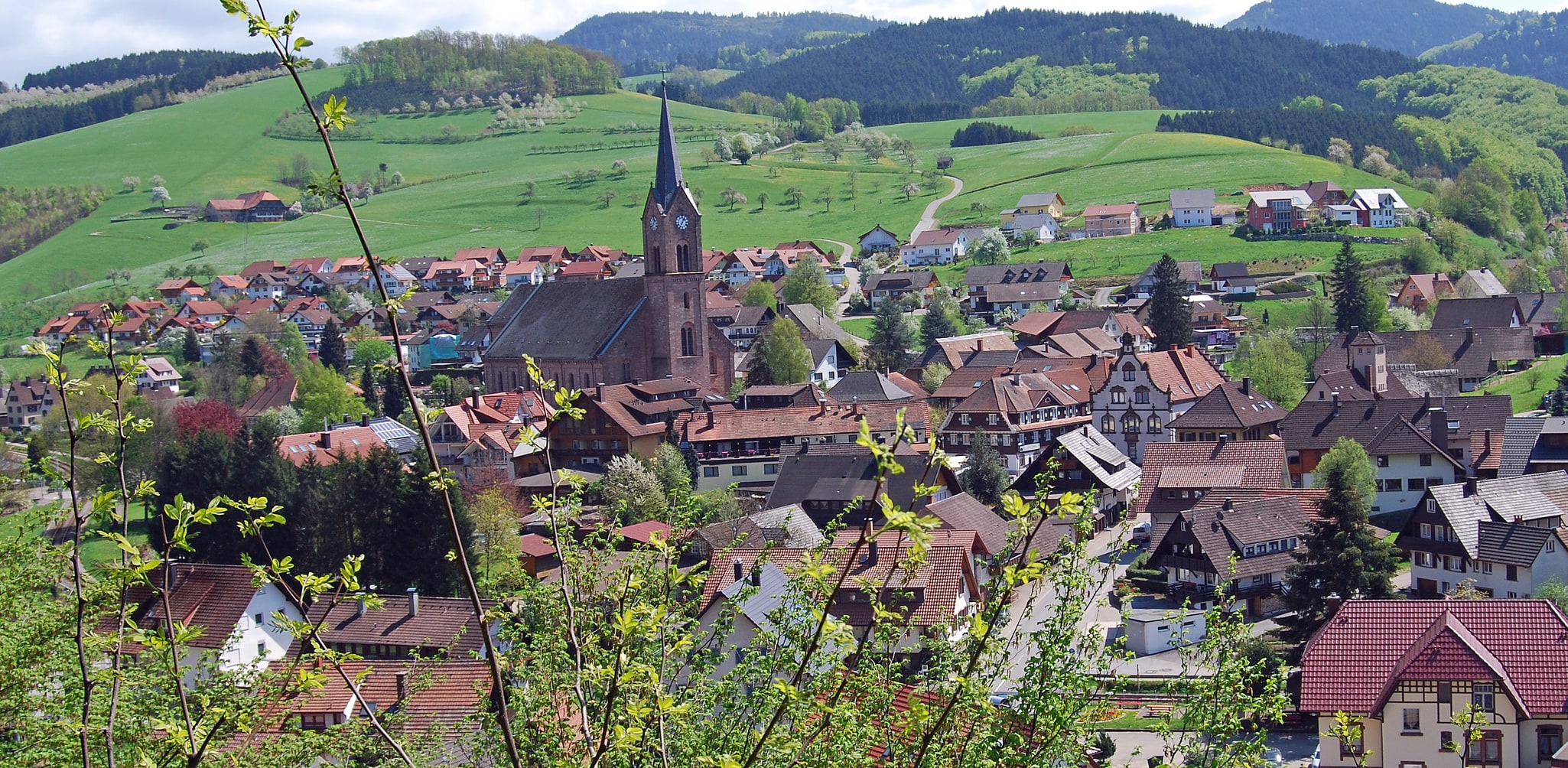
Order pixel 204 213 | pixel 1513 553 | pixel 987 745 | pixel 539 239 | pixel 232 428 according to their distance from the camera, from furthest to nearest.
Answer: pixel 204 213 < pixel 539 239 < pixel 232 428 < pixel 1513 553 < pixel 987 745

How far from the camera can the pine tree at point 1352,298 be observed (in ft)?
247

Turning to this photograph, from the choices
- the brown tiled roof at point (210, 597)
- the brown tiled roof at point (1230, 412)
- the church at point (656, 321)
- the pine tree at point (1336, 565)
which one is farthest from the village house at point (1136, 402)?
the brown tiled roof at point (210, 597)

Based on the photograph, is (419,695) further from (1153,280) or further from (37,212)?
(37,212)

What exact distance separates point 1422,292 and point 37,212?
12406 centimetres

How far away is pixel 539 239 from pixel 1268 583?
327 ft

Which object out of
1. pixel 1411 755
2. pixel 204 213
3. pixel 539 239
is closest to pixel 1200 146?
pixel 539 239

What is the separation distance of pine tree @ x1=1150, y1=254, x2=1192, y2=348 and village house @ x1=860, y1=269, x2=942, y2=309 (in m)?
19.1

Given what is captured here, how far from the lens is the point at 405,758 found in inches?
210

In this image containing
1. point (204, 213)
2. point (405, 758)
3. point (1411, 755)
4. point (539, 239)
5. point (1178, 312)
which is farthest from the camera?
point (204, 213)

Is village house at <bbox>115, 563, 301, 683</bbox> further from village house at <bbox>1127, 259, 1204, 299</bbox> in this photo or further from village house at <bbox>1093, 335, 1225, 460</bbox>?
village house at <bbox>1127, 259, 1204, 299</bbox>

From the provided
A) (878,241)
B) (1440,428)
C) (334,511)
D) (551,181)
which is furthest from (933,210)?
(334,511)

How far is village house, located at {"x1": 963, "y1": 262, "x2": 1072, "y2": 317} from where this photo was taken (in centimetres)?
9075

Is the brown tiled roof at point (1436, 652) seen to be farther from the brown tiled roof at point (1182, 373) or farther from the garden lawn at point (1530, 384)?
the garden lawn at point (1530, 384)

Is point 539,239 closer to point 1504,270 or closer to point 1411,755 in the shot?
point 1504,270
